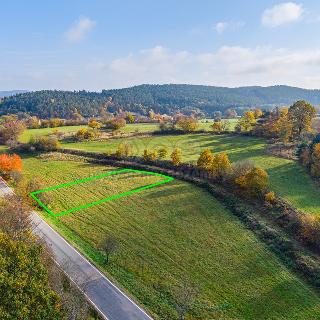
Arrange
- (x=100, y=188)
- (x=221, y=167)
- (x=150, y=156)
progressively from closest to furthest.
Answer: (x=100, y=188) → (x=221, y=167) → (x=150, y=156)

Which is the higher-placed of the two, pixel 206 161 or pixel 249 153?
pixel 206 161

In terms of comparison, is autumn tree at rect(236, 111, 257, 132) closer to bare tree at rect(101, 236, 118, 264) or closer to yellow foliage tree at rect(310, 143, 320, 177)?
yellow foliage tree at rect(310, 143, 320, 177)

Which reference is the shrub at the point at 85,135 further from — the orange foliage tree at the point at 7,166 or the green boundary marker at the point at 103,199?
the orange foliage tree at the point at 7,166

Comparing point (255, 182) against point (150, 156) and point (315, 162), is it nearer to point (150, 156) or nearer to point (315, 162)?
point (315, 162)

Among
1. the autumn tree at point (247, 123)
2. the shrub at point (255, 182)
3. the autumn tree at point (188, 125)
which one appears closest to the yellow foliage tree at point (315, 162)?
the shrub at point (255, 182)

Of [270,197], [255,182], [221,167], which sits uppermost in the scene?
[221,167]

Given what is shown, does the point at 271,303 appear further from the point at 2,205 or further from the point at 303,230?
the point at 2,205

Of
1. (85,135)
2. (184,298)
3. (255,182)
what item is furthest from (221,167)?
(85,135)
